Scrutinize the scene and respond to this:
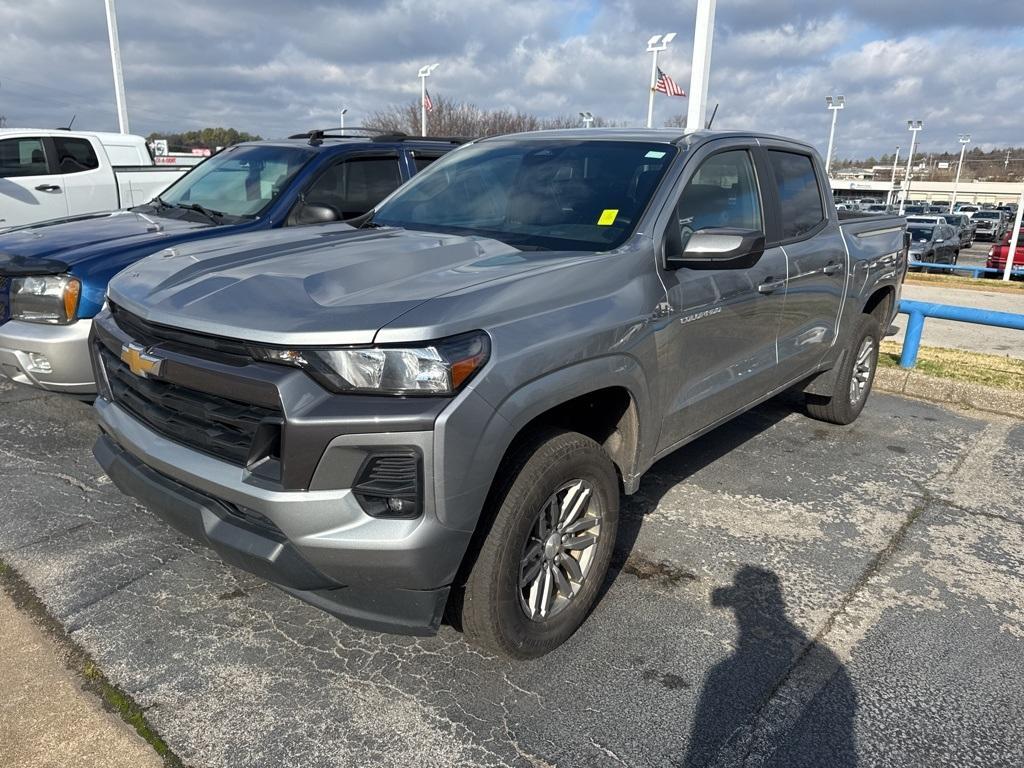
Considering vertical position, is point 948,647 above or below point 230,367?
below

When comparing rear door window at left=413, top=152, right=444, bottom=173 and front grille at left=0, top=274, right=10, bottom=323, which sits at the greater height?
rear door window at left=413, top=152, right=444, bottom=173

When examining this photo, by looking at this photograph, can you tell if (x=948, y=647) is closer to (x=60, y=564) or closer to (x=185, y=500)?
(x=185, y=500)

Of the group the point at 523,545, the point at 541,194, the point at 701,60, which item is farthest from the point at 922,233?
the point at 523,545

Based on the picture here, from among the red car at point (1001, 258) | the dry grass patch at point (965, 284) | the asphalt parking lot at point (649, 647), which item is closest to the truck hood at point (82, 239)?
the asphalt parking lot at point (649, 647)

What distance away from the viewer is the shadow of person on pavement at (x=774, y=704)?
2.43m

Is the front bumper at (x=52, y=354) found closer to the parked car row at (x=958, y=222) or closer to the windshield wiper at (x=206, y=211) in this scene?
the windshield wiper at (x=206, y=211)

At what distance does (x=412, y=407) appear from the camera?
222cm

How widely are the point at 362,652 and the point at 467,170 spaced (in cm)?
246

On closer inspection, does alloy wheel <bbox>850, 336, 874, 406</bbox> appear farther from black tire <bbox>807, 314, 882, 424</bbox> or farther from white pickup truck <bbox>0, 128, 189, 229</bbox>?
white pickup truck <bbox>0, 128, 189, 229</bbox>

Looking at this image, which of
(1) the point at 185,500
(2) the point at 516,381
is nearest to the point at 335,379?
(2) the point at 516,381

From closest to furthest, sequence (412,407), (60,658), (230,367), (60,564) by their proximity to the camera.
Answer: (412,407) → (230,367) → (60,658) → (60,564)

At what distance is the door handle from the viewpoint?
387 cm

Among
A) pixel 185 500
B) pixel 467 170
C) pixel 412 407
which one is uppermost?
pixel 467 170

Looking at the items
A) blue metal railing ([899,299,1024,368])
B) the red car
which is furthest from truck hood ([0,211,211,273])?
the red car
